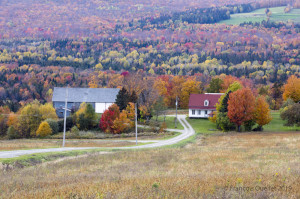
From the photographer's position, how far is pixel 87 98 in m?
86.8

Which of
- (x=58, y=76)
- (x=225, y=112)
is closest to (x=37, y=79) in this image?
(x=58, y=76)

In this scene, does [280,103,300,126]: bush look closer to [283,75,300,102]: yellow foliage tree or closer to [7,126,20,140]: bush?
[283,75,300,102]: yellow foliage tree

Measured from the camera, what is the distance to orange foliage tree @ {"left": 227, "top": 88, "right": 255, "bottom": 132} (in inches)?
2270

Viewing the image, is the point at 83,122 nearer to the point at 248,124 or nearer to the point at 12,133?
the point at 12,133

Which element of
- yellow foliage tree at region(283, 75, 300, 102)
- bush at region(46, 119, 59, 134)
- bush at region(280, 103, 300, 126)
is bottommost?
bush at region(46, 119, 59, 134)

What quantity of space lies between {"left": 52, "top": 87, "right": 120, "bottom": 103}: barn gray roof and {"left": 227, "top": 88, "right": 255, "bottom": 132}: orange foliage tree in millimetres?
36121

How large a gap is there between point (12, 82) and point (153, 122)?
320ft

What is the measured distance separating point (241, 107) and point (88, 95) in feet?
144

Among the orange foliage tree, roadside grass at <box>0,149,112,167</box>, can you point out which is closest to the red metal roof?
the orange foliage tree

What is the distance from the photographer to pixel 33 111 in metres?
69.9

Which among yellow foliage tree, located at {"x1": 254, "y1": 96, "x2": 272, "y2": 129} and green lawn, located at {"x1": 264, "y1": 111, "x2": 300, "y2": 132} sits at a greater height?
yellow foliage tree, located at {"x1": 254, "y1": 96, "x2": 272, "y2": 129}

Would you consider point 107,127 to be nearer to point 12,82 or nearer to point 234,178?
point 234,178

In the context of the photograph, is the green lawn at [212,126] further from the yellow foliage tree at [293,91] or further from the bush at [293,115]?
the yellow foliage tree at [293,91]

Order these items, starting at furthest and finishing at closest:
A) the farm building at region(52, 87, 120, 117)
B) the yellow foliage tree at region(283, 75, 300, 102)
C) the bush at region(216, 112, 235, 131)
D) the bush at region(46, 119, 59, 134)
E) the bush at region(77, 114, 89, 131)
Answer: the farm building at region(52, 87, 120, 117)
the yellow foliage tree at region(283, 75, 300, 102)
the bush at region(77, 114, 89, 131)
the bush at region(46, 119, 59, 134)
the bush at region(216, 112, 235, 131)
